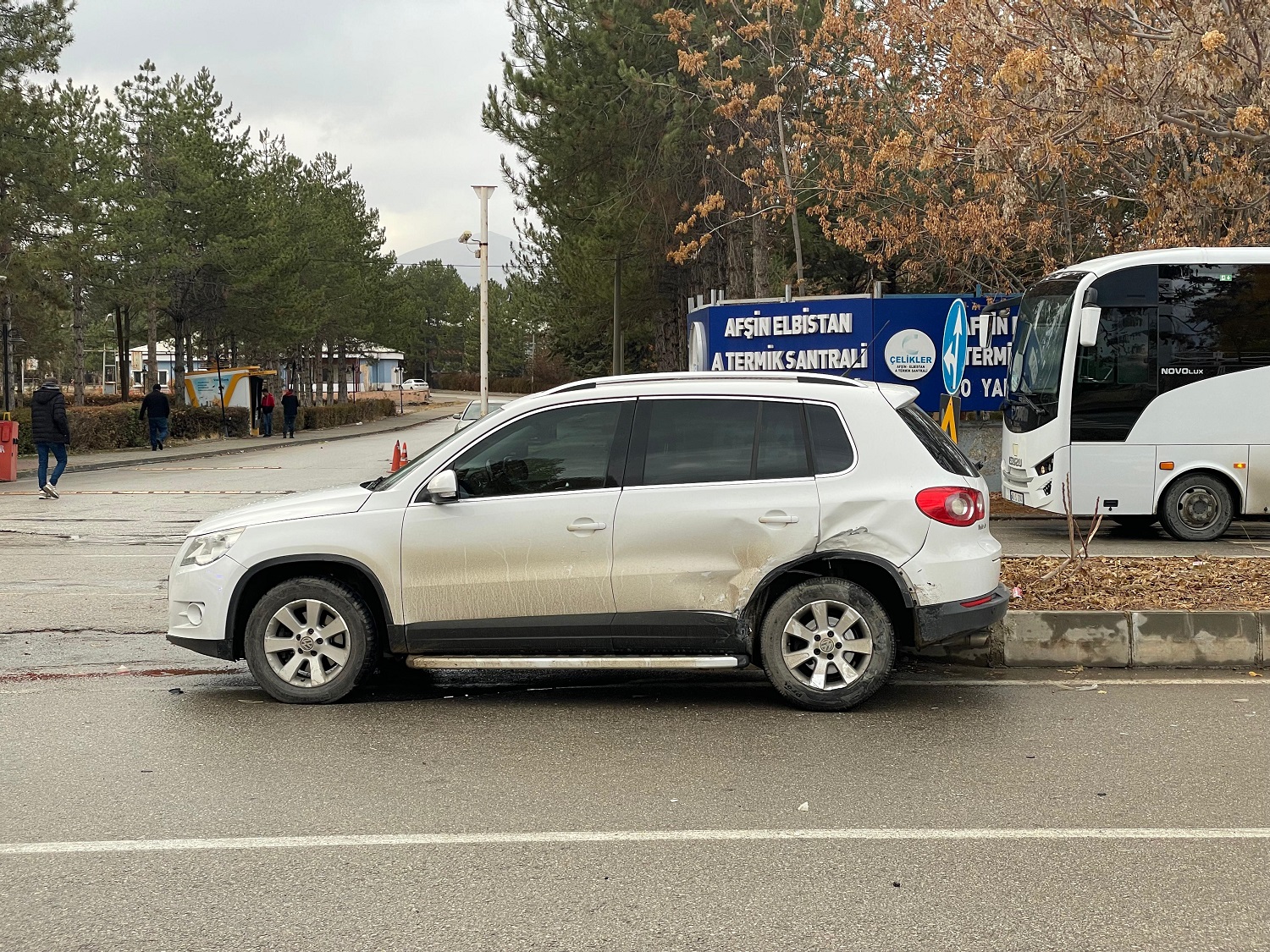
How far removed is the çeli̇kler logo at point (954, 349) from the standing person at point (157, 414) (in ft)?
78.8

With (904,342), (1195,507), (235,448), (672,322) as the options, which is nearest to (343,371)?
(672,322)

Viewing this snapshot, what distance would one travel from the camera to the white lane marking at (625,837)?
480 centimetres

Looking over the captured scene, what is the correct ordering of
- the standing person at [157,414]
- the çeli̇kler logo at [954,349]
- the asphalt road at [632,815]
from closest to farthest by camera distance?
the asphalt road at [632,815] → the çeli̇kler logo at [954,349] → the standing person at [157,414]

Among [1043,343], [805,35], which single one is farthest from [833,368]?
[805,35]

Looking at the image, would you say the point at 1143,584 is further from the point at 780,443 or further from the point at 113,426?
the point at 113,426

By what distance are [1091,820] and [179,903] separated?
3302mm

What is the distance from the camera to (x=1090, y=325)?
14.5 metres

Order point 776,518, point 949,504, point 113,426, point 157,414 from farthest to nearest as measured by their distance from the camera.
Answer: point 157,414
point 113,426
point 949,504
point 776,518

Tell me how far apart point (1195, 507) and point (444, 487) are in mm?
10553

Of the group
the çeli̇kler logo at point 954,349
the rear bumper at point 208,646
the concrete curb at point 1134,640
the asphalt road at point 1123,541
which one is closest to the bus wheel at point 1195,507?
the asphalt road at point 1123,541

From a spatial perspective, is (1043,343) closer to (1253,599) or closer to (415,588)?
(1253,599)

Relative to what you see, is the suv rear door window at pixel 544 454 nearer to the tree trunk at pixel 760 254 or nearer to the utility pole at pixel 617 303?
the tree trunk at pixel 760 254

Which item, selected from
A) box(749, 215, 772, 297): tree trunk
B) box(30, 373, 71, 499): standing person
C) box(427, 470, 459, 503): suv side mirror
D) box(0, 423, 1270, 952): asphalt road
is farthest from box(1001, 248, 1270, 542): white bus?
box(30, 373, 71, 499): standing person

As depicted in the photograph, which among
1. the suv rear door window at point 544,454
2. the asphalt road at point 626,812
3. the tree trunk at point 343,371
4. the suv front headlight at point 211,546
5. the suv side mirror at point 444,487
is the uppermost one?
the tree trunk at point 343,371
